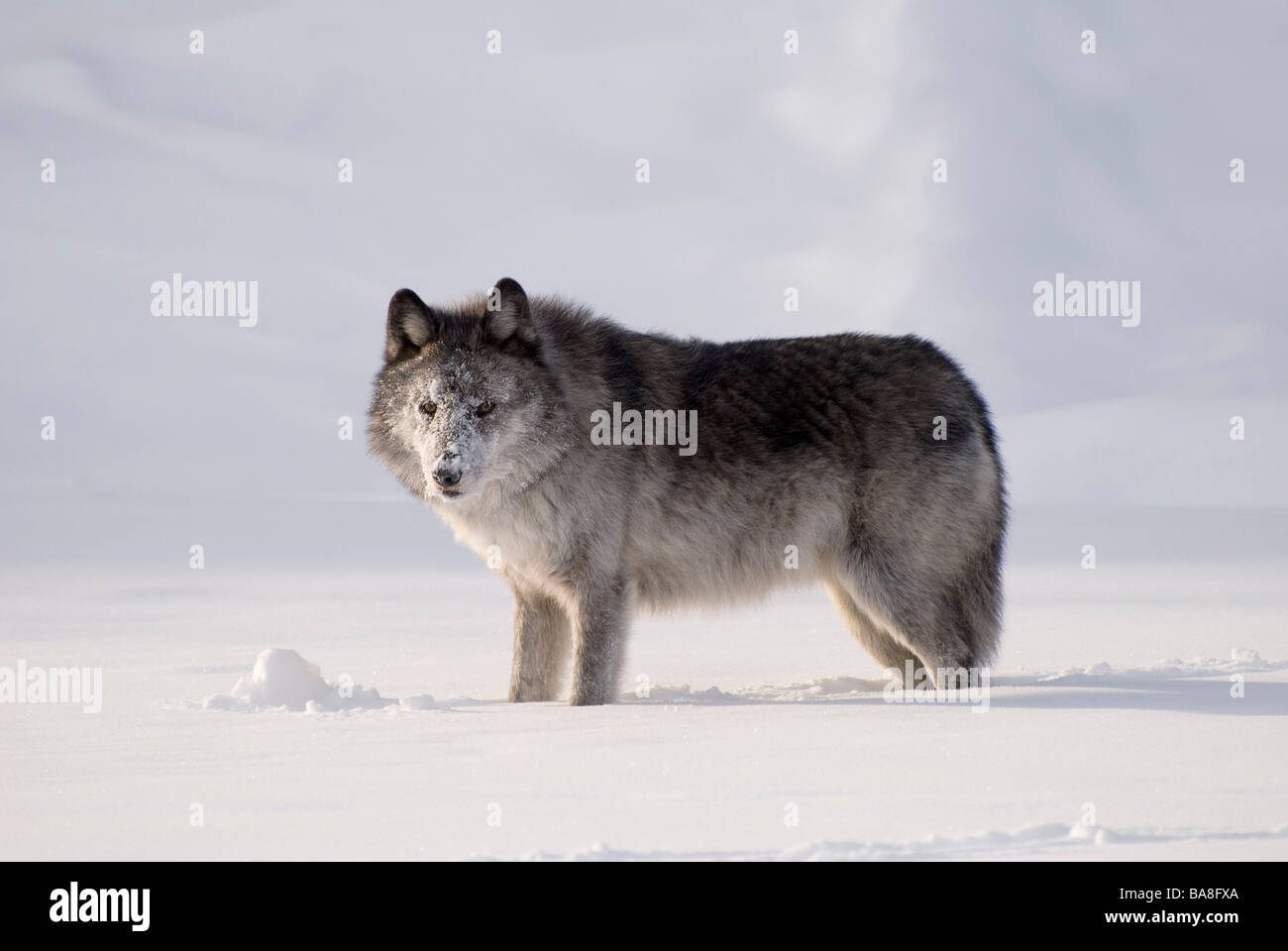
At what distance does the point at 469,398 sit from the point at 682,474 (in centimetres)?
143

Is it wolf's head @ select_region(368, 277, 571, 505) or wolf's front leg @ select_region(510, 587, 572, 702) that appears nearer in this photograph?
wolf's head @ select_region(368, 277, 571, 505)

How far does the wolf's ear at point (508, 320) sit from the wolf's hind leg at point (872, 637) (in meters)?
2.76

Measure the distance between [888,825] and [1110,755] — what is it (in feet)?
5.01

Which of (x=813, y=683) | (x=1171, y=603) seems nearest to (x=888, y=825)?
(x=813, y=683)

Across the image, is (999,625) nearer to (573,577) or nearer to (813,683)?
(813,683)

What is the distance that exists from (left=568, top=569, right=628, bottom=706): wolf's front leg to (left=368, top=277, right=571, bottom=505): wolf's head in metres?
0.79

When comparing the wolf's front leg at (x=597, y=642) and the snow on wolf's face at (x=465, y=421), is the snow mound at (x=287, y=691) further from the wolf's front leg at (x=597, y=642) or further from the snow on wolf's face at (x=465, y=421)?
the snow on wolf's face at (x=465, y=421)

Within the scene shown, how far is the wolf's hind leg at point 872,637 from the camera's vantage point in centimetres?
825

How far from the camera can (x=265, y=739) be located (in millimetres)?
5848

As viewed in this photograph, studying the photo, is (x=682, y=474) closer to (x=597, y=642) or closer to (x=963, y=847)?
(x=597, y=642)

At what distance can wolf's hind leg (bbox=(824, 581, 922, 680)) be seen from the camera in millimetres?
8250

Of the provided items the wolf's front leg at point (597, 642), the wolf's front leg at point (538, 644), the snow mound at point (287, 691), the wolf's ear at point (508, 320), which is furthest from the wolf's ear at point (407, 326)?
the snow mound at point (287, 691)

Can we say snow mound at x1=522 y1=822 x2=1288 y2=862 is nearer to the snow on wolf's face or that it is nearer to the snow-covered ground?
the snow-covered ground

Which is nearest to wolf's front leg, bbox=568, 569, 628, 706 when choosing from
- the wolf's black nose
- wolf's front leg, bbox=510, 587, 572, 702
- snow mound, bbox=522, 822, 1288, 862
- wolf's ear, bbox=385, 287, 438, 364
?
wolf's front leg, bbox=510, 587, 572, 702
